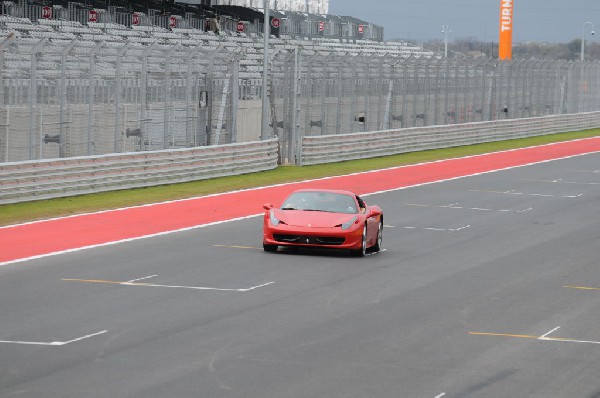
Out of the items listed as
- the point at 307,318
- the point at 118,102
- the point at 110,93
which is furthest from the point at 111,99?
the point at 307,318

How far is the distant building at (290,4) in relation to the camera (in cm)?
8897

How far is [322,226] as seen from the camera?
22.0 metres

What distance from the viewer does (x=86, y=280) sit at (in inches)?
733

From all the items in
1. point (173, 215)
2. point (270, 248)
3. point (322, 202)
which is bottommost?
point (173, 215)

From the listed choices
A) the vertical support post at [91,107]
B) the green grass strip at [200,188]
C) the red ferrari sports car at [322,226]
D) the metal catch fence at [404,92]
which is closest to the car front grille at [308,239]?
the red ferrari sports car at [322,226]

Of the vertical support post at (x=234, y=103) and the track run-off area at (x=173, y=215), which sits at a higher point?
the vertical support post at (x=234, y=103)

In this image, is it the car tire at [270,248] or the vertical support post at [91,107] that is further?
the vertical support post at [91,107]

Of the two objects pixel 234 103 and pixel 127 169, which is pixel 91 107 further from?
pixel 234 103

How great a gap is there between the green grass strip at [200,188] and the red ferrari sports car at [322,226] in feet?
20.8

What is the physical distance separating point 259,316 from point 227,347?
2.14 metres

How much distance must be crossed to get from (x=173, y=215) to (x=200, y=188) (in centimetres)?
611

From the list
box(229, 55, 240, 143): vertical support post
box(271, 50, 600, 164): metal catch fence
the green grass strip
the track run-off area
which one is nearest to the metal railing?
the green grass strip

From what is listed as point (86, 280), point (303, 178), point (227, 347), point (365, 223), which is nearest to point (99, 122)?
point (303, 178)

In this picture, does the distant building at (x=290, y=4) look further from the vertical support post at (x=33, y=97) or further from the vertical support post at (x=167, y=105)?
the vertical support post at (x=33, y=97)
